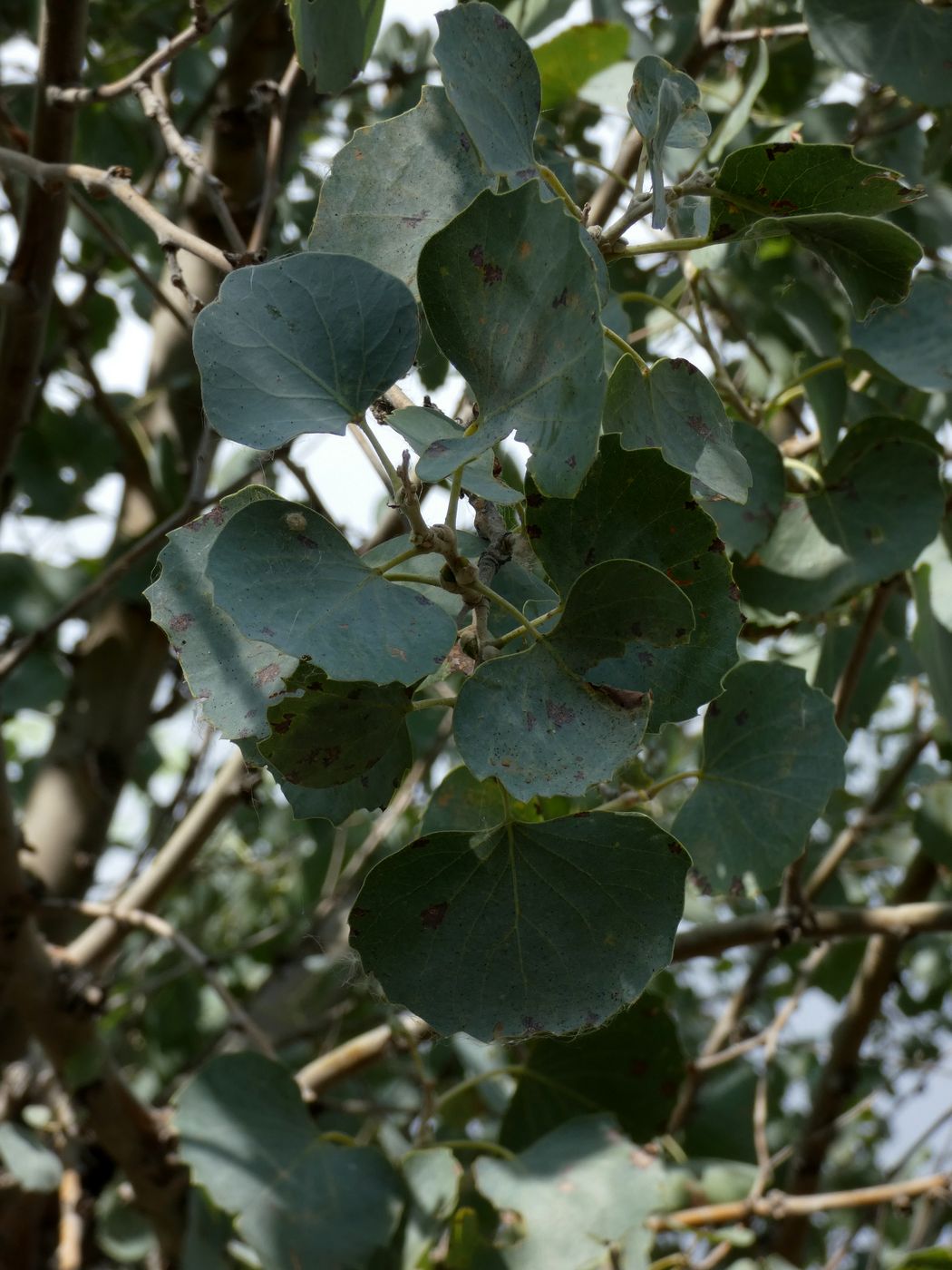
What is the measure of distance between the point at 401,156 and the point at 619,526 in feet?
0.51

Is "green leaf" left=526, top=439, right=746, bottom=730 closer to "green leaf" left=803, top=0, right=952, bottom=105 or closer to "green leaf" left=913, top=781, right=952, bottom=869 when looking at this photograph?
"green leaf" left=803, top=0, right=952, bottom=105

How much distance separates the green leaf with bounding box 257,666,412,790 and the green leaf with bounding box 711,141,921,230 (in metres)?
0.19

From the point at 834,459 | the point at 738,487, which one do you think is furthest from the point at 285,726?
the point at 834,459

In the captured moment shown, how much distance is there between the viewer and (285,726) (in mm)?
368

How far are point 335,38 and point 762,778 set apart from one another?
0.38m

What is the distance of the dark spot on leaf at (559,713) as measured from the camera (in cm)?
35

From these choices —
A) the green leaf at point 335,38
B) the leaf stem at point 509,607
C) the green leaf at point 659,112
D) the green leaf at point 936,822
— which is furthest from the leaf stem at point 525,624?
the green leaf at point 936,822

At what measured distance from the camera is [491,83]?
1.32 ft

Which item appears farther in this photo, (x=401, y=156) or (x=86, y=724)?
(x=86, y=724)

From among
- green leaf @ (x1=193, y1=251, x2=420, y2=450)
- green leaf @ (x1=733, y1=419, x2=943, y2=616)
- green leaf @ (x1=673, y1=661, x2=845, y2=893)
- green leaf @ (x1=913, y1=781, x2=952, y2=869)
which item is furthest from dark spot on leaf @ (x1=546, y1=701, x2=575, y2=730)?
green leaf @ (x1=913, y1=781, x2=952, y2=869)

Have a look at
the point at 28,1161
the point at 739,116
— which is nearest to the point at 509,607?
the point at 739,116

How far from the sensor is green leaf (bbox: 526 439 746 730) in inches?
15.2

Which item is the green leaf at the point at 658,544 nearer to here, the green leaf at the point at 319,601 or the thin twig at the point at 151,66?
the green leaf at the point at 319,601

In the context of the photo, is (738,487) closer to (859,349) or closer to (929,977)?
(859,349)
